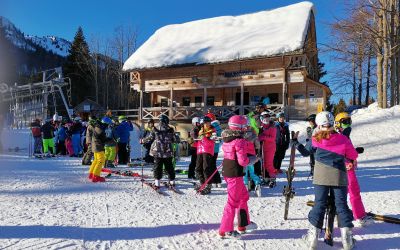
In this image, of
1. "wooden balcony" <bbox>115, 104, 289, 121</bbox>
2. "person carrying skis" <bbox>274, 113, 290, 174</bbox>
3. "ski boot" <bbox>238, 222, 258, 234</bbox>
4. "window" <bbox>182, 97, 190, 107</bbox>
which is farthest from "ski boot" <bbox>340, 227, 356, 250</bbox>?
"window" <bbox>182, 97, 190, 107</bbox>

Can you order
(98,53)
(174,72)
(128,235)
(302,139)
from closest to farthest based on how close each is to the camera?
(128,235) → (302,139) → (174,72) → (98,53)

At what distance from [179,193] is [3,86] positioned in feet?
105

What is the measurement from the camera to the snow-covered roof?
51.1 ft

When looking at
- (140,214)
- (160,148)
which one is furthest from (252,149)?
(160,148)

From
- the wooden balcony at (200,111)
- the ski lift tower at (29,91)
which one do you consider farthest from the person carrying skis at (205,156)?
the ski lift tower at (29,91)

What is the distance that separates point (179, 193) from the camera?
514cm

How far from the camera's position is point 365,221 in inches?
135

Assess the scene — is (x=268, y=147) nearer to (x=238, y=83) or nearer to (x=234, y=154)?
(x=234, y=154)

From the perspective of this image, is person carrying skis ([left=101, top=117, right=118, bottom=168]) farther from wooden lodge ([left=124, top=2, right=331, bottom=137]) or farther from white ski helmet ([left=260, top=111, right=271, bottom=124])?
wooden lodge ([left=124, top=2, right=331, bottom=137])

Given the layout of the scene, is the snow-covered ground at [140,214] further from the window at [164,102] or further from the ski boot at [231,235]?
the window at [164,102]

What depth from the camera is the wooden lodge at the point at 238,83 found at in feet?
50.5

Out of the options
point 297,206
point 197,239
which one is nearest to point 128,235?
point 197,239

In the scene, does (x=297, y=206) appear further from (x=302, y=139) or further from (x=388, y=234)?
(x=302, y=139)

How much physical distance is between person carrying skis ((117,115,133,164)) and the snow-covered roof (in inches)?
376
